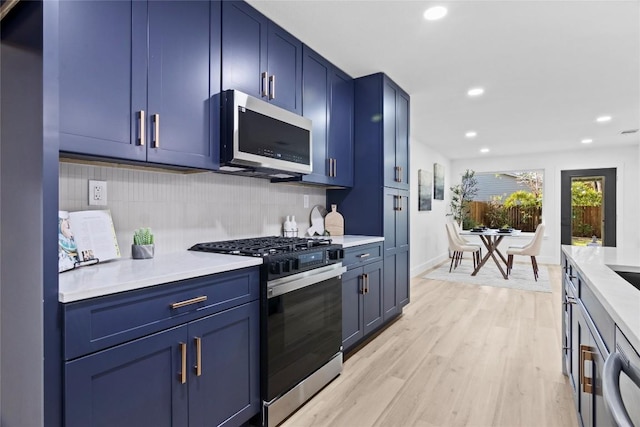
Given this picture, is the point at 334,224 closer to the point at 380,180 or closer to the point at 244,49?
the point at 380,180

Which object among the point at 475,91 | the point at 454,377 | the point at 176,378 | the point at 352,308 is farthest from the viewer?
the point at 475,91

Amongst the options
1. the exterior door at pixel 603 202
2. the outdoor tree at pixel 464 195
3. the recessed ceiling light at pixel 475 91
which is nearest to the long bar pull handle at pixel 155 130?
the recessed ceiling light at pixel 475 91

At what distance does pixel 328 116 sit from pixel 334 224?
100cm

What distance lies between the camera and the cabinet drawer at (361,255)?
8.46 ft

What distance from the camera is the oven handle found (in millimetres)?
1767

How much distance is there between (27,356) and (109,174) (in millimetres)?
947

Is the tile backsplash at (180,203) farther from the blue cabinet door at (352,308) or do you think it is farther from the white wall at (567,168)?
the white wall at (567,168)

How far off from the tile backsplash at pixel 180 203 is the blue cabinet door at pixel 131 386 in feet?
2.40

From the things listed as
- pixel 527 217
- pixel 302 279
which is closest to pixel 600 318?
pixel 302 279

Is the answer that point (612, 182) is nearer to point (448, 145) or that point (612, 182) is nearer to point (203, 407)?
point (448, 145)

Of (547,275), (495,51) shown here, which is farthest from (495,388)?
(547,275)

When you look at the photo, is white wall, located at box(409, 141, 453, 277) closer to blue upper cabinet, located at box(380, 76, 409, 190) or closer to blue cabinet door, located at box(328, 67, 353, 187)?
blue upper cabinet, located at box(380, 76, 409, 190)

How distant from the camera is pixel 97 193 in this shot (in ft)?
5.57

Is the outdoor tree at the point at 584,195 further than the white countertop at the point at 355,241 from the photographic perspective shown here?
Yes
